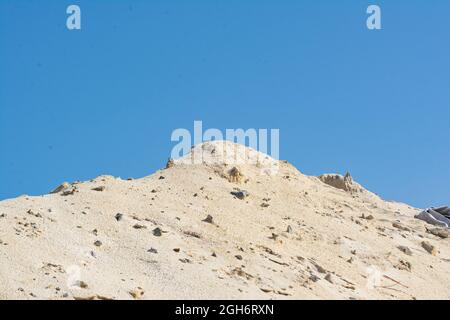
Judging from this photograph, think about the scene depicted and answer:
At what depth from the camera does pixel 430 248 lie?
1853 cm

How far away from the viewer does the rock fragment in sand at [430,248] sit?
60.5ft

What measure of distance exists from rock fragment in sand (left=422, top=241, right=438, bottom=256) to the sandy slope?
0.44ft

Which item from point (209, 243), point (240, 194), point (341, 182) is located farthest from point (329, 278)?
point (341, 182)

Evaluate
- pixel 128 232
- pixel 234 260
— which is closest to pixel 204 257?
pixel 234 260

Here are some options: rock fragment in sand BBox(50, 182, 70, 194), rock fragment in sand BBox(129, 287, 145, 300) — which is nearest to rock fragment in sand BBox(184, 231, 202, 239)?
rock fragment in sand BBox(129, 287, 145, 300)

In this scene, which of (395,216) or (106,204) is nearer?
(106,204)

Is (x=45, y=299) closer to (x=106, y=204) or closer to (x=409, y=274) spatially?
(x=106, y=204)

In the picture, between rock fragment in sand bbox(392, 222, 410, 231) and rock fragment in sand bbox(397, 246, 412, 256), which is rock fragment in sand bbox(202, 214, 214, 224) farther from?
rock fragment in sand bbox(392, 222, 410, 231)

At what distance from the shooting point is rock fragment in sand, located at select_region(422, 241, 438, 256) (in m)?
18.4

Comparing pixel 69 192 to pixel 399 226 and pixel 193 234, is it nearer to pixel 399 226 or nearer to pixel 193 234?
pixel 193 234

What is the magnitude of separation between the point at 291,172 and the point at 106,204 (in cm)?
750

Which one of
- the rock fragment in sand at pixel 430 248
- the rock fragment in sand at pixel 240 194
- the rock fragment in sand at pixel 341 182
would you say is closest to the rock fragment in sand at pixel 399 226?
the rock fragment in sand at pixel 430 248

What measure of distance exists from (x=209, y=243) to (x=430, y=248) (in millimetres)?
7404
